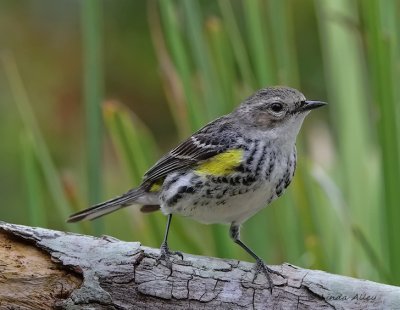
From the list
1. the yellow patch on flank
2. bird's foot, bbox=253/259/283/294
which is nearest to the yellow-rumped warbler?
the yellow patch on flank

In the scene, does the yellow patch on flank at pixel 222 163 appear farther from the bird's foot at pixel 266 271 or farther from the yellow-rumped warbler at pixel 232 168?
the bird's foot at pixel 266 271

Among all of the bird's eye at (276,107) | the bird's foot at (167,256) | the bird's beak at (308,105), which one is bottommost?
the bird's foot at (167,256)

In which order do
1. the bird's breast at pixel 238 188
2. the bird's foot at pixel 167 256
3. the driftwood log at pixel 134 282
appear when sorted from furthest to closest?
the bird's breast at pixel 238 188 → the bird's foot at pixel 167 256 → the driftwood log at pixel 134 282

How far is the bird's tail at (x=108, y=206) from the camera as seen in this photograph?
2.84 meters

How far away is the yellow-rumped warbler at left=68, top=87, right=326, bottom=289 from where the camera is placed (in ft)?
8.75

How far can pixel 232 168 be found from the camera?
2668 mm

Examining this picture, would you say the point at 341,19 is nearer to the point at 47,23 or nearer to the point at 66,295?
the point at 66,295

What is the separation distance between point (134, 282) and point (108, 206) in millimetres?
723

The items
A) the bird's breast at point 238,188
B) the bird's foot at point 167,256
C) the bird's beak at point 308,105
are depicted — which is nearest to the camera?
the bird's foot at point 167,256

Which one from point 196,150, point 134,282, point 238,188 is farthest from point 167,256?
point 196,150

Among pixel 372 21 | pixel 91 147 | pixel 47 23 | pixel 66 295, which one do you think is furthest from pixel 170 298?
pixel 47 23

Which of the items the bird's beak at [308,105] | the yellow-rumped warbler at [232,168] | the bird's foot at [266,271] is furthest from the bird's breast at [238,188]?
the bird's foot at [266,271]

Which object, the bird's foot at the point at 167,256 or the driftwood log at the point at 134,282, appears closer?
the driftwood log at the point at 134,282

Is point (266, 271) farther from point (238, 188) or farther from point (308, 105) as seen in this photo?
point (308, 105)
